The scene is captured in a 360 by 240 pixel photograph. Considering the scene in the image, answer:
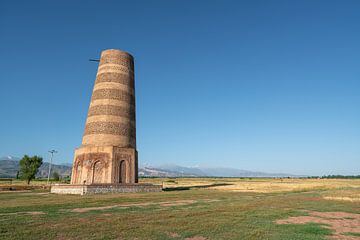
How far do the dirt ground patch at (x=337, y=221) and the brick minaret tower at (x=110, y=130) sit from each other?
815 inches

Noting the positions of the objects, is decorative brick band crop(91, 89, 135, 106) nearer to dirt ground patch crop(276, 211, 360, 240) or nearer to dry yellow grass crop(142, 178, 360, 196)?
dry yellow grass crop(142, 178, 360, 196)

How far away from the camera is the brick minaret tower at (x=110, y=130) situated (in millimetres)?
29922

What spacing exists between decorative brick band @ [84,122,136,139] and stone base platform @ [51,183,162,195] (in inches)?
246

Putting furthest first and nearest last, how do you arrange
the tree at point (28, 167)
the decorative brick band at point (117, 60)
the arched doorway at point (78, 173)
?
the tree at point (28, 167)
the decorative brick band at point (117, 60)
the arched doorway at point (78, 173)

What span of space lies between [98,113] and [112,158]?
5466 millimetres

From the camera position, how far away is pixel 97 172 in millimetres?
29891

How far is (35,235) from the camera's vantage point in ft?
27.8

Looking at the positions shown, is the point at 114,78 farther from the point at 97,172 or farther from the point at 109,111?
the point at 97,172

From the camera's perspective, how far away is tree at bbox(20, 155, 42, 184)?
59656 millimetres

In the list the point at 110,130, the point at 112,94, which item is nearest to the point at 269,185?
the point at 110,130

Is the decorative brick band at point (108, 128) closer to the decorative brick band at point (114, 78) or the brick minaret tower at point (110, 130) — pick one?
the brick minaret tower at point (110, 130)

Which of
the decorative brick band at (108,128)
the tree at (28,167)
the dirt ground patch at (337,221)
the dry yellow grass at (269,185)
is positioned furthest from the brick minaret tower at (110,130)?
the tree at (28,167)

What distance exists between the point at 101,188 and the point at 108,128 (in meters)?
7.18

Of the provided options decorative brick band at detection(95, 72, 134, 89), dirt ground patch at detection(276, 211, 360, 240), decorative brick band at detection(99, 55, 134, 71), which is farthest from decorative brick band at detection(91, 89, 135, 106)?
dirt ground patch at detection(276, 211, 360, 240)
